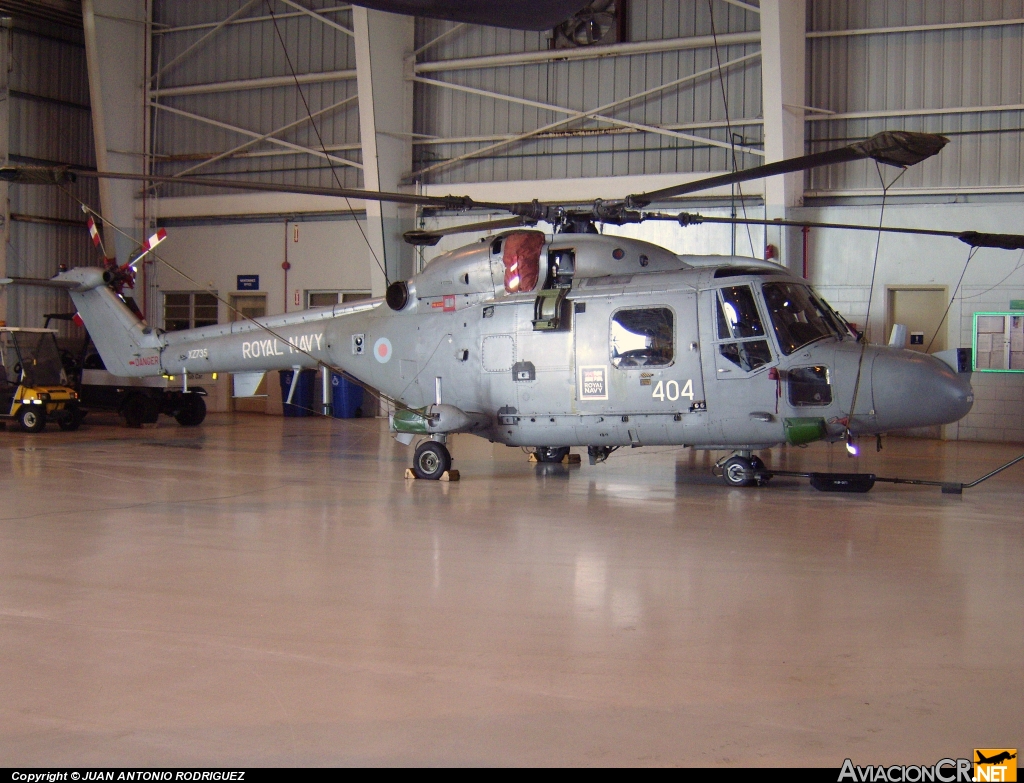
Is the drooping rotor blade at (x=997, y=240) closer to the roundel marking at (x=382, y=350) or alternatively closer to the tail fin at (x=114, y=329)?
the roundel marking at (x=382, y=350)

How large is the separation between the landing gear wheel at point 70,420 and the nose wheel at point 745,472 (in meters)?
11.0

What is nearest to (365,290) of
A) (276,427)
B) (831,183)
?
(276,427)

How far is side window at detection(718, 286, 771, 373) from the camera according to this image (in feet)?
27.5

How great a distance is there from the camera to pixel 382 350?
403 inches

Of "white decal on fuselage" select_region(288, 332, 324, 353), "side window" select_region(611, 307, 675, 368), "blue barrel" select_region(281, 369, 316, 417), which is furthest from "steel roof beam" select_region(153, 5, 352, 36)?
"side window" select_region(611, 307, 675, 368)

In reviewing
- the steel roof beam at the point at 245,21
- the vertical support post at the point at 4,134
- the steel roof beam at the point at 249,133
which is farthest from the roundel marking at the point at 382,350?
the vertical support post at the point at 4,134

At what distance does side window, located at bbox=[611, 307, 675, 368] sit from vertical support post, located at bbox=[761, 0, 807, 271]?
761cm

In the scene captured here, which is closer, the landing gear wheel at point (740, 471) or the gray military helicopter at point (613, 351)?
the gray military helicopter at point (613, 351)

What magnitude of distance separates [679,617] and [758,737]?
57.1 inches

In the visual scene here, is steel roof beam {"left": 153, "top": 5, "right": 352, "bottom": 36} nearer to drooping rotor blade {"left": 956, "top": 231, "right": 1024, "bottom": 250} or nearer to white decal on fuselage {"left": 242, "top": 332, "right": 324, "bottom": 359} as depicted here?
white decal on fuselage {"left": 242, "top": 332, "right": 324, "bottom": 359}

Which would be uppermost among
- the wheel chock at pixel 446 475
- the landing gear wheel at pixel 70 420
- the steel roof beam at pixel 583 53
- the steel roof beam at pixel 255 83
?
the steel roof beam at pixel 255 83

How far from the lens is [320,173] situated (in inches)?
789

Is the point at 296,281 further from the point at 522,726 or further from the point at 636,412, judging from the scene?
the point at 522,726

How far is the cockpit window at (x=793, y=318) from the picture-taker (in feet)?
27.3
